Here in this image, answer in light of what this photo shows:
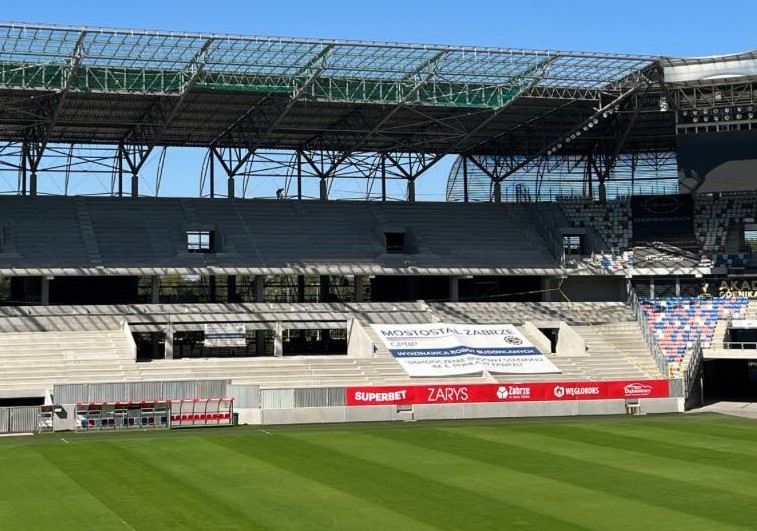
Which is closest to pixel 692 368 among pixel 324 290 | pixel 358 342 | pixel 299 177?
pixel 358 342

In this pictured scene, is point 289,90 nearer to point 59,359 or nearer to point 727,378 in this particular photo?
point 59,359

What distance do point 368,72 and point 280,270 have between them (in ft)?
38.3

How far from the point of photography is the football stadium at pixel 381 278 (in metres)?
34.5

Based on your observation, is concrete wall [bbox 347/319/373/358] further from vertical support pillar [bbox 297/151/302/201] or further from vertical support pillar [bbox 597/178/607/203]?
vertical support pillar [bbox 597/178/607/203]

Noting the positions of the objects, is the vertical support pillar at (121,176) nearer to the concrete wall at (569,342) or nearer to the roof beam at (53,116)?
the roof beam at (53,116)

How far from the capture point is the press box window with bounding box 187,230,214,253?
6250 centimetres

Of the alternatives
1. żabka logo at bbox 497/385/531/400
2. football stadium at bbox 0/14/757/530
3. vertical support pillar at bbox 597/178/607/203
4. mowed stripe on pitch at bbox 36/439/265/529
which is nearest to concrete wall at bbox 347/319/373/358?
football stadium at bbox 0/14/757/530

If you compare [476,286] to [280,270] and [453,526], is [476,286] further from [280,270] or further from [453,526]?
[453,526]

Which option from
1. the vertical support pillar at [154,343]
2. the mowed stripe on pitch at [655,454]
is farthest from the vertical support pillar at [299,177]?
the mowed stripe on pitch at [655,454]

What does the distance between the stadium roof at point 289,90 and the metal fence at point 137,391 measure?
1461cm

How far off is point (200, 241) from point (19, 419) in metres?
23.1

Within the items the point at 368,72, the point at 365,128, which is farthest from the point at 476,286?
the point at 368,72

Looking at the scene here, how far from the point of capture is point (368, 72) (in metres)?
55.1

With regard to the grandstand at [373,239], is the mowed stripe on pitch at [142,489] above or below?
below
